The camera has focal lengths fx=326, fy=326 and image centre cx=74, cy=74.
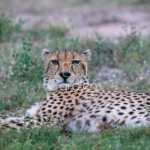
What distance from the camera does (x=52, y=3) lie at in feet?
38.9

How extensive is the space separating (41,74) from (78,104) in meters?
1.65

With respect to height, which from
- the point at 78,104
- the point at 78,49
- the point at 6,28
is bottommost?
the point at 78,104

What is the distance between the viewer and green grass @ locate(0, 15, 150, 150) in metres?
2.81

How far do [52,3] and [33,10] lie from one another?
175cm

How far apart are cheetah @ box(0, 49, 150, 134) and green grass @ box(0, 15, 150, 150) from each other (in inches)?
7.5

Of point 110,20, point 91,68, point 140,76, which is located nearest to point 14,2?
point 110,20

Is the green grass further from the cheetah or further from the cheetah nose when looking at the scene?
the cheetah nose

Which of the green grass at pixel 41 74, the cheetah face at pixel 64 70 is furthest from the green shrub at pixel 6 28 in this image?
the cheetah face at pixel 64 70

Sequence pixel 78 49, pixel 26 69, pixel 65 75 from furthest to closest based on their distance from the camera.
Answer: pixel 78 49 → pixel 26 69 → pixel 65 75

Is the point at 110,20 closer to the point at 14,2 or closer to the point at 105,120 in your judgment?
the point at 14,2

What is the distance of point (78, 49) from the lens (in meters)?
5.94

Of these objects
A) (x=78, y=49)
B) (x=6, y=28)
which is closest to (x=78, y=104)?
(x=78, y=49)

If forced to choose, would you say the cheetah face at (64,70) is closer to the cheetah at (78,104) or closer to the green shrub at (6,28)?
the cheetah at (78,104)

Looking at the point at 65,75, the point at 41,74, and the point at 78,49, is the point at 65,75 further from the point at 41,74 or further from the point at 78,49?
the point at 78,49
